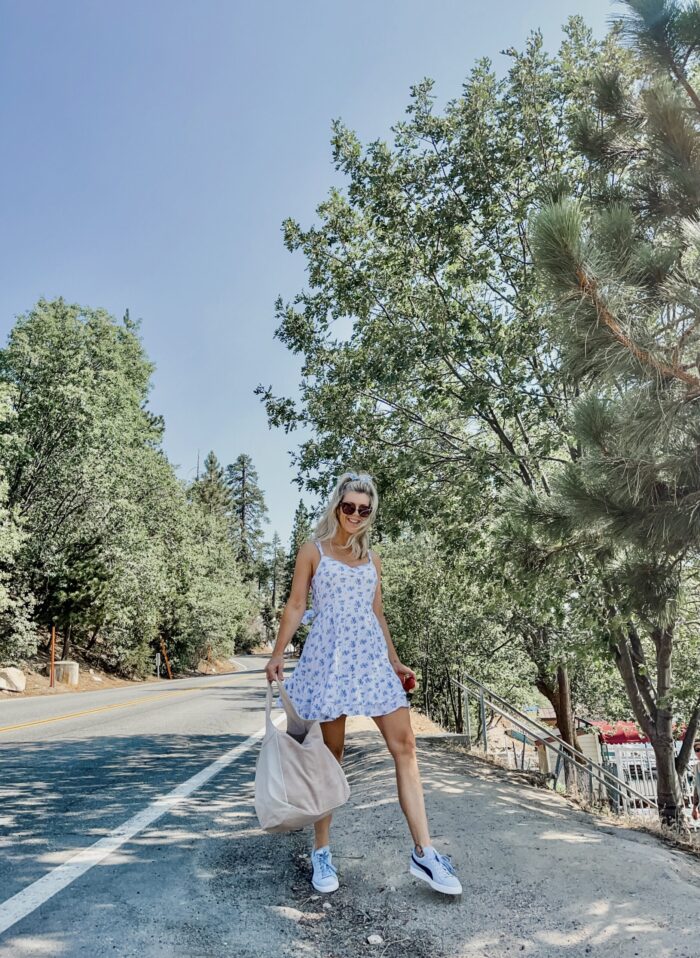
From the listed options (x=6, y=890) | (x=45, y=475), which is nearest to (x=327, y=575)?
(x=6, y=890)

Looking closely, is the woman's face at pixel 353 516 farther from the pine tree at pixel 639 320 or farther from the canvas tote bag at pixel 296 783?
the pine tree at pixel 639 320

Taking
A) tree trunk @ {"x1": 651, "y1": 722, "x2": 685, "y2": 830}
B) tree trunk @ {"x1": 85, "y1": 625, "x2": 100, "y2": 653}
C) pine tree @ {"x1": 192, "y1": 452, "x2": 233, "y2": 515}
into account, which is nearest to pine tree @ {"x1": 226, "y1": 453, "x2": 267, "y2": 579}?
pine tree @ {"x1": 192, "y1": 452, "x2": 233, "y2": 515}

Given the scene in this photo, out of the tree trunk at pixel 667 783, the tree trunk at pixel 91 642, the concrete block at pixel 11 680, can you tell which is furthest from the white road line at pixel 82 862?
the tree trunk at pixel 91 642

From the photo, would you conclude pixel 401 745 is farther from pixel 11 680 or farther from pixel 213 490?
pixel 213 490

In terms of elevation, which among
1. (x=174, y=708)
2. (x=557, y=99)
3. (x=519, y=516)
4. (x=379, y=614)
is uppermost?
(x=557, y=99)

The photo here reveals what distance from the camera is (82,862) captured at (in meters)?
3.48

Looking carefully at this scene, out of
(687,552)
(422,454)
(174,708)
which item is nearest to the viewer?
(687,552)

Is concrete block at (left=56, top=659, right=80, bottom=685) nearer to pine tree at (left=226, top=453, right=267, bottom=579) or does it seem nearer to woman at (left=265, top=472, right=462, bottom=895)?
woman at (left=265, top=472, right=462, bottom=895)

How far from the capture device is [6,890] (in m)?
3.06

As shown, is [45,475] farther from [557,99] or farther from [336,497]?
[336,497]

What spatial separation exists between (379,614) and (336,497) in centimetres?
66

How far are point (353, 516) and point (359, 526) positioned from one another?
6cm

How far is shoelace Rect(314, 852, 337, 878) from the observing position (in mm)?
3244

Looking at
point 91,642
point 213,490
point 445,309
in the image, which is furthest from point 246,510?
point 445,309
